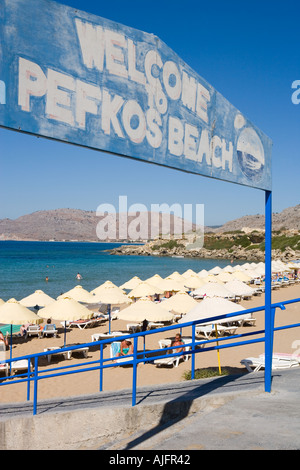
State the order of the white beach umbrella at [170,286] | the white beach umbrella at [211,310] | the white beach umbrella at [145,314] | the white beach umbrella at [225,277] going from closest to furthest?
1. the white beach umbrella at [211,310]
2. the white beach umbrella at [145,314]
3. the white beach umbrella at [170,286]
4. the white beach umbrella at [225,277]

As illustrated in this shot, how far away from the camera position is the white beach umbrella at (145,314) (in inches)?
468

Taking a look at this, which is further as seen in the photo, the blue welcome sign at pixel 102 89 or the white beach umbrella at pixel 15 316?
the white beach umbrella at pixel 15 316

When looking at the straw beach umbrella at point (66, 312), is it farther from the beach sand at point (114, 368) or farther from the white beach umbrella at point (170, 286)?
the white beach umbrella at point (170, 286)

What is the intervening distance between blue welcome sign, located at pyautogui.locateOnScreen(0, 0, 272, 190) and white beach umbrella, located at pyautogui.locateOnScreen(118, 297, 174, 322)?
7856 mm

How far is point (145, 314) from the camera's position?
1196 cm

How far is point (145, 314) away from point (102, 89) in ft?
30.4

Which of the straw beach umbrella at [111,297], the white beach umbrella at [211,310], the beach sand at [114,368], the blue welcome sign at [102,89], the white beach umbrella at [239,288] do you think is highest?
the blue welcome sign at [102,89]

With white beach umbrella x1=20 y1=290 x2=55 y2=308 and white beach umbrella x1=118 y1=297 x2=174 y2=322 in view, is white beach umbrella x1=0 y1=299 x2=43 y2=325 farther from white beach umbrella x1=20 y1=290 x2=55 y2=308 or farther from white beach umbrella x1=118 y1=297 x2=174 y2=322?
white beach umbrella x1=20 y1=290 x2=55 y2=308

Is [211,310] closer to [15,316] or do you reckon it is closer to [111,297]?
[15,316]

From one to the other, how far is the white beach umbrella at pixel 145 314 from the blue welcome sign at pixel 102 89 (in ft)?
25.8

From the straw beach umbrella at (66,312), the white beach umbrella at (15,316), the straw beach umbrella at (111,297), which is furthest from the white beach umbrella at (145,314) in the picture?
the straw beach umbrella at (111,297)

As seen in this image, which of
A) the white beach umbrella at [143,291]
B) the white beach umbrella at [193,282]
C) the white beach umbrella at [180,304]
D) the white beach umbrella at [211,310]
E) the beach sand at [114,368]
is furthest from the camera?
the white beach umbrella at [193,282]
